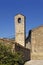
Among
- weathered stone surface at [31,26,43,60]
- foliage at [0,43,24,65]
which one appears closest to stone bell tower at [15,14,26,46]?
weathered stone surface at [31,26,43,60]

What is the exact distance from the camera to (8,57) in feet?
65.9

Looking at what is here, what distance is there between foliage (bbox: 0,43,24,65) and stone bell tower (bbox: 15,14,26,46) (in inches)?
507

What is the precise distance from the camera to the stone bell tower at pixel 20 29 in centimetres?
3369

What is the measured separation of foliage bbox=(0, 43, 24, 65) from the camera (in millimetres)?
19828

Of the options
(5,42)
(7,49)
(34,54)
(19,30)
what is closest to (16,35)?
(19,30)

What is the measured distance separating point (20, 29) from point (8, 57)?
14287 millimetres

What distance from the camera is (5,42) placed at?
22.5 meters

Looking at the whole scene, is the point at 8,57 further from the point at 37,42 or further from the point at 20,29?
the point at 37,42

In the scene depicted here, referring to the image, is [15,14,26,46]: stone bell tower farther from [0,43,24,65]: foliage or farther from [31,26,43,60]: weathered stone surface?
[0,43,24,65]: foliage

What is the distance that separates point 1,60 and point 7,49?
0.97 meters

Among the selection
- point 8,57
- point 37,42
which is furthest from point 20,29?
point 8,57

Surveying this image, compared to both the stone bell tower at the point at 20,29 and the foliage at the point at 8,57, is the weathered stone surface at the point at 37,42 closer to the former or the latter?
the stone bell tower at the point at 20,29

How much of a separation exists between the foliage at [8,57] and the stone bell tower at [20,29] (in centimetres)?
1288

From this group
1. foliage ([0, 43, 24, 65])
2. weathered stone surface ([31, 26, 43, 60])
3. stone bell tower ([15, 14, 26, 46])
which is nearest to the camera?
foliage ([0, 43, 24, 65])
